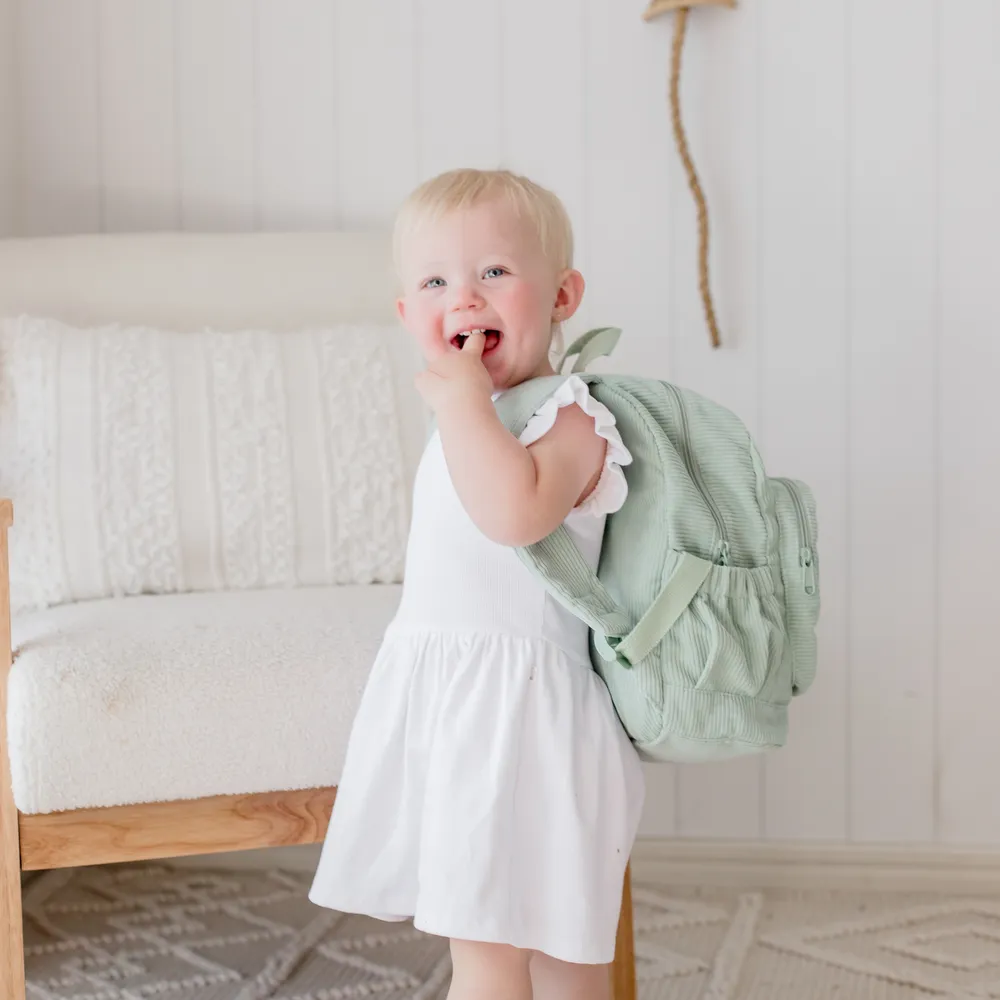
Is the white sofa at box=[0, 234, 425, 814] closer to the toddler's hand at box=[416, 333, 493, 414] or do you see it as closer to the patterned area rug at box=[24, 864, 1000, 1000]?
the toddler's hand at box=[416, 333, 493, 414]

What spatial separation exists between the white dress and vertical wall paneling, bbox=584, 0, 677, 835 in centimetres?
77

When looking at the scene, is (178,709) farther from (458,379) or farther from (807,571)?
(807,571)

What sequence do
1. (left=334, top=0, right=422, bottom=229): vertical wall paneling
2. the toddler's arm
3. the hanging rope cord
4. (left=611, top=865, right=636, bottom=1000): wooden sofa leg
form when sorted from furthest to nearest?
(left=334, top=0, right=422, bottom=229): vertical wall paneling → the hanging rope cord → (left=611, top=865, right=636, bottom=1000): wooden sofa leg → the toddler's arm

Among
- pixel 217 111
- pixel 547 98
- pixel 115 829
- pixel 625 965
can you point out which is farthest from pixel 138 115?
pixel 625 965

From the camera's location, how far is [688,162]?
167 cm

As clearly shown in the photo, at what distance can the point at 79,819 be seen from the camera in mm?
1098

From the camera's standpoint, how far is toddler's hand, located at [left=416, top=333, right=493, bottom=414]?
0.94 m

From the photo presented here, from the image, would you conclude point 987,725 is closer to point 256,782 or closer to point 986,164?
point 986,164

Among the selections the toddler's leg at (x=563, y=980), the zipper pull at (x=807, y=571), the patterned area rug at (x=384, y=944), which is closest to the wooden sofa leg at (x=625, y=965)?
the patterned area rug at (x=384, y=944)

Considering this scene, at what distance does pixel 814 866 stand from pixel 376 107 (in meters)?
1.31

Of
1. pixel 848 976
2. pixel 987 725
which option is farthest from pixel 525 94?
pixel 848 976

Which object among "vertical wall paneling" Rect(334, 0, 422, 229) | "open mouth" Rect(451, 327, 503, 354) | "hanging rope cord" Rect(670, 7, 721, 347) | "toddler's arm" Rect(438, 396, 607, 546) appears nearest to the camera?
"toddler's arm" Rect(438, 396, 607, 546)

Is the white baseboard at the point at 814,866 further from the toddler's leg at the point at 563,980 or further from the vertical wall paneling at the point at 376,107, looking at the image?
the vertical wall paneling at the point at 376,107

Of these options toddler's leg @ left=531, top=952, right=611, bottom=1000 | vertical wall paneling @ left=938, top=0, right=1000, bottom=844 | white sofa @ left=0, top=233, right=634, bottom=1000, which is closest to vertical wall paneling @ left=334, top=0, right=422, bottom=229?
white sofa @ left=0, top=233, right=634, bottom=1000
